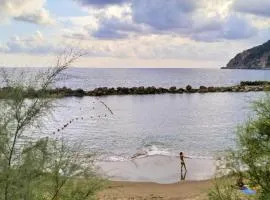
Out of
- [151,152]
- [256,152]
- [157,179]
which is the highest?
[256,152]

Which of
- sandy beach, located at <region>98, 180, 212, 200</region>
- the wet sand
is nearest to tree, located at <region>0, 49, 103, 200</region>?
sandy beach, located at <region>98, 180, 212, 200</region>

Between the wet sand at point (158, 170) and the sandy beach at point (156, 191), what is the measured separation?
111 centimetres

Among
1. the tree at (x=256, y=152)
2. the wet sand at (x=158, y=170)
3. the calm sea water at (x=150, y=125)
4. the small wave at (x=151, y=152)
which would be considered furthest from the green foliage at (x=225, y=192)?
the small wave at (x=151, y=152)

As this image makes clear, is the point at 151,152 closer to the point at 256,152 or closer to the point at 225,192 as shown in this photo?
the point at 225,192

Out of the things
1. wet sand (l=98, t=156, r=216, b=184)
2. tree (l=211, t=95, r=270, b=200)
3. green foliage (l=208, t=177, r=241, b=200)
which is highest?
tree (l=211, t=95, r=270, b=200)

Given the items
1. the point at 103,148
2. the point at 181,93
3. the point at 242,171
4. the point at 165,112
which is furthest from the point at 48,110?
the point at 181,93

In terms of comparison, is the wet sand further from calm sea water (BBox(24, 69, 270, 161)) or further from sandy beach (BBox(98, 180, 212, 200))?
calm sea water (BBox(24, 69, 270, 161))

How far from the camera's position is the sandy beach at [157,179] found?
23828mm

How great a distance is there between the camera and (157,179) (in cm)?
2769

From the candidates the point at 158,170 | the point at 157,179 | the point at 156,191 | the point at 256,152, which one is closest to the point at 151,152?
the point at 158,170

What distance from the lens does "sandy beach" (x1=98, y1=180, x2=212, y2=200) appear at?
23.2m

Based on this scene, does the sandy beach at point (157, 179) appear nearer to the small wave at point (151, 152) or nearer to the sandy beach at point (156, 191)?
the sandy beach at point (156, 191)

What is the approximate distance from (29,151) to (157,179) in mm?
17784

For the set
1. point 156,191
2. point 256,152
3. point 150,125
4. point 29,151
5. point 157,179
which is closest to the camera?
point 29,151
